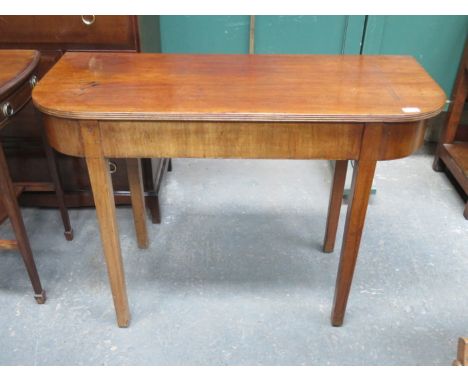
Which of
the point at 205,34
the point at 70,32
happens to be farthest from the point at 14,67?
the point at 205,34

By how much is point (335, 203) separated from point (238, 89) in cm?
74

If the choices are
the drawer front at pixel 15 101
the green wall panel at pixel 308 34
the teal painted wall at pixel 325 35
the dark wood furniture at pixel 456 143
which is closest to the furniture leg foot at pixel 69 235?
the drawer front at pixel 15 101

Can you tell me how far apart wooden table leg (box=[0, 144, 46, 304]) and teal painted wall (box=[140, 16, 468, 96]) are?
1384mm

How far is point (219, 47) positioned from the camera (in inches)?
104

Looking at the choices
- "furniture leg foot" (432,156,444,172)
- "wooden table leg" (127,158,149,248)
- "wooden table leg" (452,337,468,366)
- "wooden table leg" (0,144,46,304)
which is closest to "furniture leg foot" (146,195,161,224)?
"wooden table leg" (127,158,149,248)

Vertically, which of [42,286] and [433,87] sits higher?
[433,87]

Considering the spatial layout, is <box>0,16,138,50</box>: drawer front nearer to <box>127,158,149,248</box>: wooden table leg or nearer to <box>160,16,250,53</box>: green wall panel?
<box>127,158,149,248</box>: wooden table leg

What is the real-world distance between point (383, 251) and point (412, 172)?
81 cm

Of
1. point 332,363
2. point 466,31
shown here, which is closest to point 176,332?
point 332,363

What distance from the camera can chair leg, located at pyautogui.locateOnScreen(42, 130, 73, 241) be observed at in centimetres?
181

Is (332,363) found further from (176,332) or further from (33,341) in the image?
(33,341)

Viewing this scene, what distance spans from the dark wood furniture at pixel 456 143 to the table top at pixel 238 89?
1.05 metres

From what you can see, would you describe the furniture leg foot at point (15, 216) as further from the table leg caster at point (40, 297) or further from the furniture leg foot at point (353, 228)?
the furniture leg foot at point (353, 228)

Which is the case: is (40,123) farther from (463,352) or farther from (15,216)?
(463,352)
